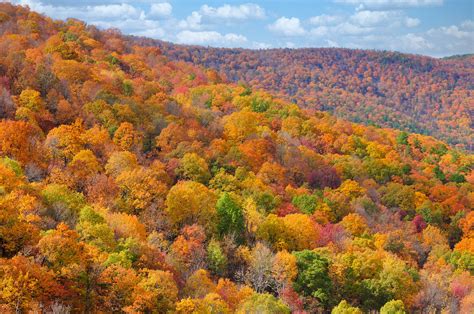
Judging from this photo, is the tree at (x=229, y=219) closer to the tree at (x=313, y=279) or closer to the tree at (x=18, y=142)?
the tree at (x=313, y=279)

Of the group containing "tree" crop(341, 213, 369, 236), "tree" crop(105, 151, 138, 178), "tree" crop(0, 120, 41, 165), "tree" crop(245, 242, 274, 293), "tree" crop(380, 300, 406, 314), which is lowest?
"tree" crop(341, 213, 369, 236)

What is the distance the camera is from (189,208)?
64.2 metres

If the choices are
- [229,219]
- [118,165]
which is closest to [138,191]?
[118,165]

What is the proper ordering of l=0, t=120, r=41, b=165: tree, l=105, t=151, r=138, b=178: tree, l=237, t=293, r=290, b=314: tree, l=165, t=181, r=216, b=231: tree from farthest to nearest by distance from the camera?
l=105, t=151, r=138, b=178: tree < l=0, t=120, r=41, b=165: tree < l=165, t=181, r=216, b=231: tree < l=237, t=293, r=290, b=314: tree

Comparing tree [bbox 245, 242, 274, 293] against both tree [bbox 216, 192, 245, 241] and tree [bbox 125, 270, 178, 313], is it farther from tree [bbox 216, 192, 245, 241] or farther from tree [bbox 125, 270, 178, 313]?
tree [bbox 125, 270, 178, 313]

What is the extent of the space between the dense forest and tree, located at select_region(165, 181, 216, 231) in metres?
0.20

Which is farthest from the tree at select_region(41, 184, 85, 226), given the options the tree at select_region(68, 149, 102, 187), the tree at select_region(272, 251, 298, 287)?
the tree at select_region(272, 251, 298, 287)

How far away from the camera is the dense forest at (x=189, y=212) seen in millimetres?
40750

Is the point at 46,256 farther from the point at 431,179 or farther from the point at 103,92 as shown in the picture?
the point at 431,179

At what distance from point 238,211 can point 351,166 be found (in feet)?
169

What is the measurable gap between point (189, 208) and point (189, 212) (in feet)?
1.41

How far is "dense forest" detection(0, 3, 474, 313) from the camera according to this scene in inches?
1604

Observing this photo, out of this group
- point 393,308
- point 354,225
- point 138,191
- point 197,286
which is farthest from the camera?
point 354,225

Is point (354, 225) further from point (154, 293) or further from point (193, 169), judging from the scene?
point (154, 293)
